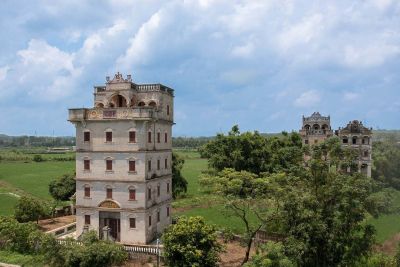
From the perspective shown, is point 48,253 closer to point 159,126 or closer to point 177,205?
point 159,126

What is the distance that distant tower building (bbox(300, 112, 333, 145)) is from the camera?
76250 millimetres

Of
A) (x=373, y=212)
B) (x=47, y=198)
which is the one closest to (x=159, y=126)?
(x=373, y=212)

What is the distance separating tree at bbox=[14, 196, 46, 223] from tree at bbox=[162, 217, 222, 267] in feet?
59.4

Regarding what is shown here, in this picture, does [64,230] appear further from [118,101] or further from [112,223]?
[118,101]

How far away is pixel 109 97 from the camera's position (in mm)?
35688

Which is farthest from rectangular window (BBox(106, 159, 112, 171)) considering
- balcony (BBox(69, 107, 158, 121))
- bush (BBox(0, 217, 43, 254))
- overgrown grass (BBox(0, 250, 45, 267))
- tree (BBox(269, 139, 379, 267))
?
tree (BBox(269, 139, 379, 267))

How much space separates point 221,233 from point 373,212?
13562mm

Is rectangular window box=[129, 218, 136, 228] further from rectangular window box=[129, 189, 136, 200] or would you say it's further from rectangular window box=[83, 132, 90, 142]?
rectangular window box=[83, 132, 90, 142]

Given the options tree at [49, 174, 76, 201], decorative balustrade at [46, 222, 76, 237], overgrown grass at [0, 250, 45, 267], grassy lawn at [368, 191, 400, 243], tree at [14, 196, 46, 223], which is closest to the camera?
overgrown grass at [0, 250, 45, 267]

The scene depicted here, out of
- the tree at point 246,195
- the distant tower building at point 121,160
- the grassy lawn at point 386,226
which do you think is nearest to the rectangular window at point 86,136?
the distant tower building at point 121,160

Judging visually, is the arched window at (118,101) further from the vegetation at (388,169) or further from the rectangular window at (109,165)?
the vegetation at (388,169)

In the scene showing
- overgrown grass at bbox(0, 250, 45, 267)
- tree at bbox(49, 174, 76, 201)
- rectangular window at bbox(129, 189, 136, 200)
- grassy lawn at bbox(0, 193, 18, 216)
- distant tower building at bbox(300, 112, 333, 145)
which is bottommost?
overgrown grass at bbox(0, 250, 45, 267)

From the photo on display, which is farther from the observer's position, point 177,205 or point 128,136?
point 177,205

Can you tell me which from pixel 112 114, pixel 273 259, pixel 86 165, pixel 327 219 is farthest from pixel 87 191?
pixel 327 219
